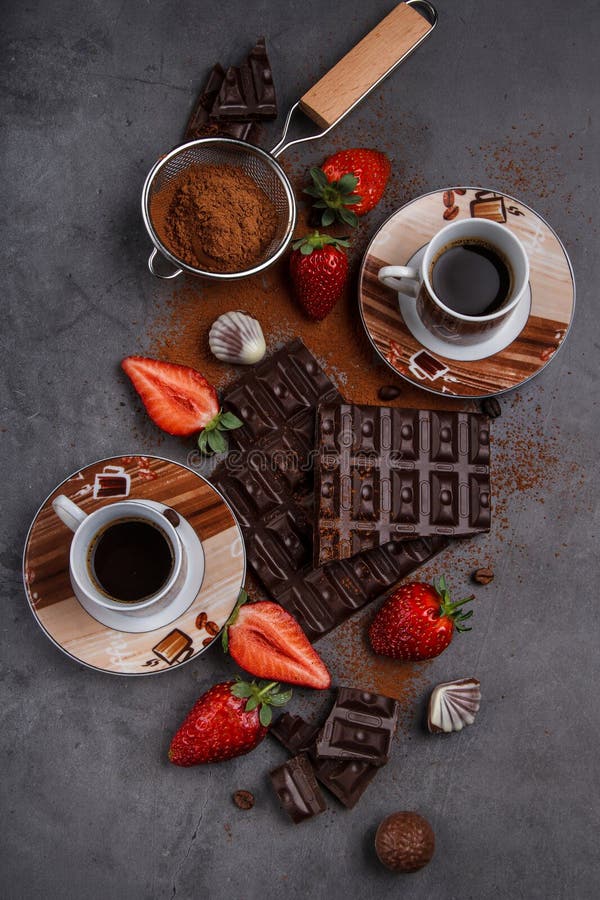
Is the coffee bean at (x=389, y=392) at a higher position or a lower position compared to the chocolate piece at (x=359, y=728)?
higher

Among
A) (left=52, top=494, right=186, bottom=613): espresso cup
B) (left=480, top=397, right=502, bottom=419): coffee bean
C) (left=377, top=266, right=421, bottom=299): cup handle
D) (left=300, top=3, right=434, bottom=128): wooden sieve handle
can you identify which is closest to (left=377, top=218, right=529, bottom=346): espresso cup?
(left=377, top=266, right=421, bottom=299): cup handle

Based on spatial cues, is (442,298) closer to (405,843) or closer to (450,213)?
(450,213)

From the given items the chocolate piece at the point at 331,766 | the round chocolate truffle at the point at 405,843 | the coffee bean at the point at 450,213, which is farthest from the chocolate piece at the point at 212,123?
the round chocolate truffle at the point at 405,843

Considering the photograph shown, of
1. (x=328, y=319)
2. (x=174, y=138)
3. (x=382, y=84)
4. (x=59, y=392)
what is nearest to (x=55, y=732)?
(x=59, y=392)

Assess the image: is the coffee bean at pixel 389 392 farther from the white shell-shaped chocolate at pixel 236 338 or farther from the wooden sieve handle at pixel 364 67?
the wooden sieve handle at pixel 364 67

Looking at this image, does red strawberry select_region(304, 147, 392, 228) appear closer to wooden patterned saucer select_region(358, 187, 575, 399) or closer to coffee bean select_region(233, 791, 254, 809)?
wooden patterned saucer select_region(358, 187, 575, 399)

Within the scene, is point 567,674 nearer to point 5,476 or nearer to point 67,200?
point 5,476
